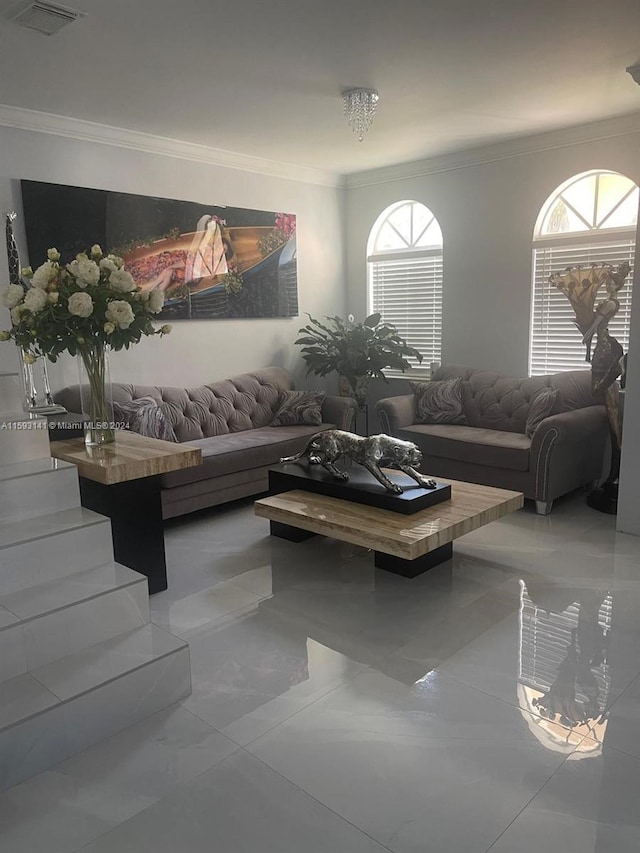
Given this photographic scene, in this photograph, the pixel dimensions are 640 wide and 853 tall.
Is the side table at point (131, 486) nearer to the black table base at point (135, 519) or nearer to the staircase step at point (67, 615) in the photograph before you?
Result: the black table base at point (135, 519)

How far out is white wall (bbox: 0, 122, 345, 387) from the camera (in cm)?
423

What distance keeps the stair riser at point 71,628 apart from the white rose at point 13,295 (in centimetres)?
134

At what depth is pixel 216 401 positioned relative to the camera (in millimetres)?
5062

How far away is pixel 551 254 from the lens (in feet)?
16.5

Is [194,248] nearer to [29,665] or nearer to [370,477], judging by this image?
[370,477]

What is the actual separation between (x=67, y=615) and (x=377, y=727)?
1.14 meters

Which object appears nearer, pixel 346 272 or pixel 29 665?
pixel 29 665

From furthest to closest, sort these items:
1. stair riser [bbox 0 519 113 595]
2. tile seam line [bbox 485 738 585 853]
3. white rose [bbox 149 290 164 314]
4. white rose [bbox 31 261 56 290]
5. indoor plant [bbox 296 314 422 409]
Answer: indoor plant [bbox 296 314 422 409] < white rose [bbox 149 290 164 314] < white rose [bbox 31 261 56 290] < stair riser [bbox 0 519 113 595] < tile seam line [bbox 485 738 585 853]

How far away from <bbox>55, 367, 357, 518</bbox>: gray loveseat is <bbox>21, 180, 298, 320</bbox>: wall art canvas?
2.09 ft

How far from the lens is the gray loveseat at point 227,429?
13.5ft

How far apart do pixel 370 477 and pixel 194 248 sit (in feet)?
8.49

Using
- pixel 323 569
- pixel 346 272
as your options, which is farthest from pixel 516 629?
pixel 346 272

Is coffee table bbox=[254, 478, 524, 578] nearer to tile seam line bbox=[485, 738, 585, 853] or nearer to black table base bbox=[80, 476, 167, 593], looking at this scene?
black table base bbox=[80, 476, 167, 593]

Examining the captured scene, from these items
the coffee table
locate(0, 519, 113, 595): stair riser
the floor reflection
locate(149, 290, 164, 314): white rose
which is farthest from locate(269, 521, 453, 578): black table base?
locate(149, 290, 164, 314): white rose
